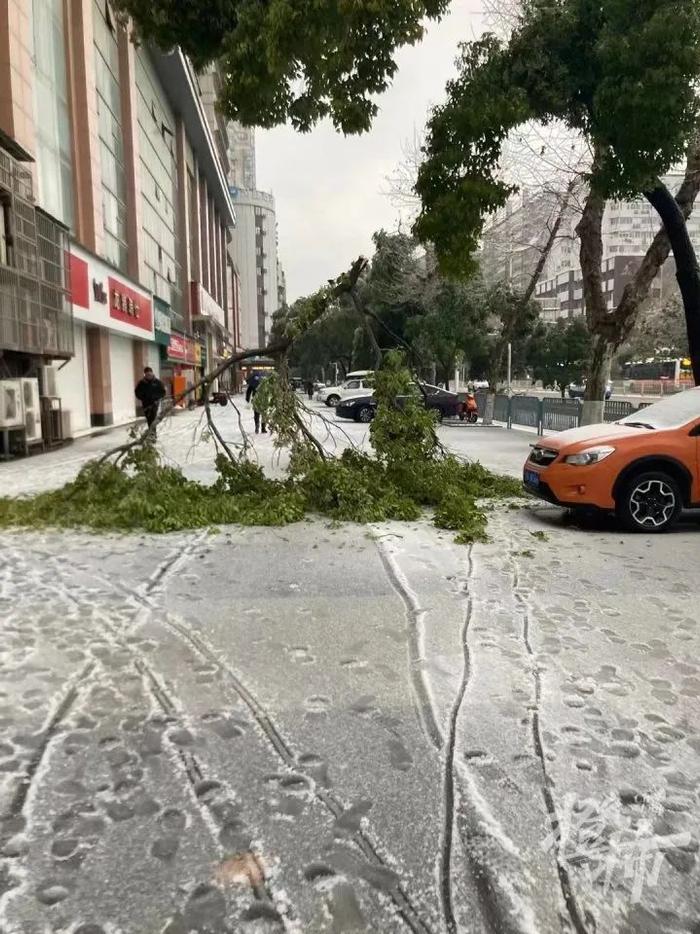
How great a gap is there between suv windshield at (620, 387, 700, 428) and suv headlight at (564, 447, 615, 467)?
783 millimetres

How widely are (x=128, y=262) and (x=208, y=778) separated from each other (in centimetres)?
2788

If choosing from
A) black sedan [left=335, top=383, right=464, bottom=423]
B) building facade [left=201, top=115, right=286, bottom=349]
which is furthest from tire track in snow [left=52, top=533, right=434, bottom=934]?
building facade [left=201, top=115, right=286, bottom=349]

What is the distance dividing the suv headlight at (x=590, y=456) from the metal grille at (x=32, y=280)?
32.8 feet

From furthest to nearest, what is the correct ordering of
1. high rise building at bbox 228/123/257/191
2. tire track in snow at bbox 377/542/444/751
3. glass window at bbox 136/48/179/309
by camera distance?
high rise building at bbox 228/123/257/191, glass window at bbox 136/48/179/309, tire track in snow at bbox 377/542/444/751

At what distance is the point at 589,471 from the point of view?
7594mm

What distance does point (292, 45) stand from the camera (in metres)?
6.88

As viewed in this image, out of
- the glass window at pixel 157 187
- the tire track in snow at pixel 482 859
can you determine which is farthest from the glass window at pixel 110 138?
the tire track in snow at pixel 482 859

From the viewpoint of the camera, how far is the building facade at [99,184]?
15953mm

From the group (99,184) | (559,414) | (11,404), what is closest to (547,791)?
(11,404)

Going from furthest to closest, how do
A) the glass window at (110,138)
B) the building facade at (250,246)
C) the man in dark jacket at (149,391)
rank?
1. the building facade at (250,246)
2. the glass window at (110,138)
3. the man in dark jacket at (149,391)

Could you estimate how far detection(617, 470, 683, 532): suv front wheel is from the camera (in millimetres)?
7570

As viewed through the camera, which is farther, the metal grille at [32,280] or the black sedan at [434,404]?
the black sedan at [434,404]

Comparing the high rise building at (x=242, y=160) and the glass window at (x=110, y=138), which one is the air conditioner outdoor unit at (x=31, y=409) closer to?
the glass window at (x=110, y=138)

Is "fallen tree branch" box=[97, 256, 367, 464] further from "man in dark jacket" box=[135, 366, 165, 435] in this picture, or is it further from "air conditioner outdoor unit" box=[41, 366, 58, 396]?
"man in dark jacket" box=[135, 366, 165, 435]
